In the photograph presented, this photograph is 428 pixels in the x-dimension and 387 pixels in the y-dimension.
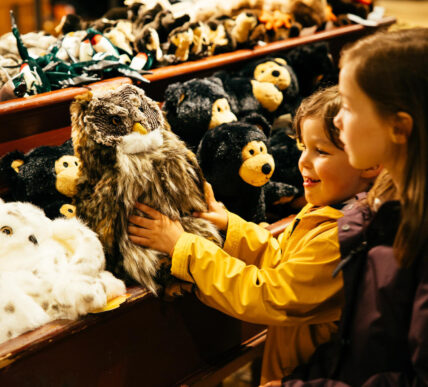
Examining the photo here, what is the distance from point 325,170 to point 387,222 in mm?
262

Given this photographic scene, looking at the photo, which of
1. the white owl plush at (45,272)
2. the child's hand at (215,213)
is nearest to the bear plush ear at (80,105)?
the white owl plush at (45,272)

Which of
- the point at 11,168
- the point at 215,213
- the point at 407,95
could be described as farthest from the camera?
the point at 11,168

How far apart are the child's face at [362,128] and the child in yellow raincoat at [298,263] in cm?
22

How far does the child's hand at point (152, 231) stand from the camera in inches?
45.9

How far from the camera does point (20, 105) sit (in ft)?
4.78

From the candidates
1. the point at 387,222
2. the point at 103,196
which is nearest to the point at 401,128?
the point at 387,222

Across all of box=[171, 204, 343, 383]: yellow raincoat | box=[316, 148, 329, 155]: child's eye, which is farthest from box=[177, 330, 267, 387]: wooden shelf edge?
box=[316, 148, 329, 155]: child's eye

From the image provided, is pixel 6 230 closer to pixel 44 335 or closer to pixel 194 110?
pixel 44 335

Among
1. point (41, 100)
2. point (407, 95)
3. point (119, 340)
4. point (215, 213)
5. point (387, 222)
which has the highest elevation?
point (407, 95)

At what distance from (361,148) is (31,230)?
2.30 ft

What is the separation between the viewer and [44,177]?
136 centimetres

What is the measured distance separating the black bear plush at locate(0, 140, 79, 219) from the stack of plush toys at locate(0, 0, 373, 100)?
0.82 feet

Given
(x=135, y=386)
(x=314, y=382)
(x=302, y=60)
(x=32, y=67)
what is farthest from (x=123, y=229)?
(x=302, y=60)

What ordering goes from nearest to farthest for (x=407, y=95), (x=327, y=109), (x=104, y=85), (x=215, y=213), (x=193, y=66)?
(x=407, y=95) → (x=327, y=109) → (x=215, y=213) → (x=104, y=85) → (x=193, y=66)
